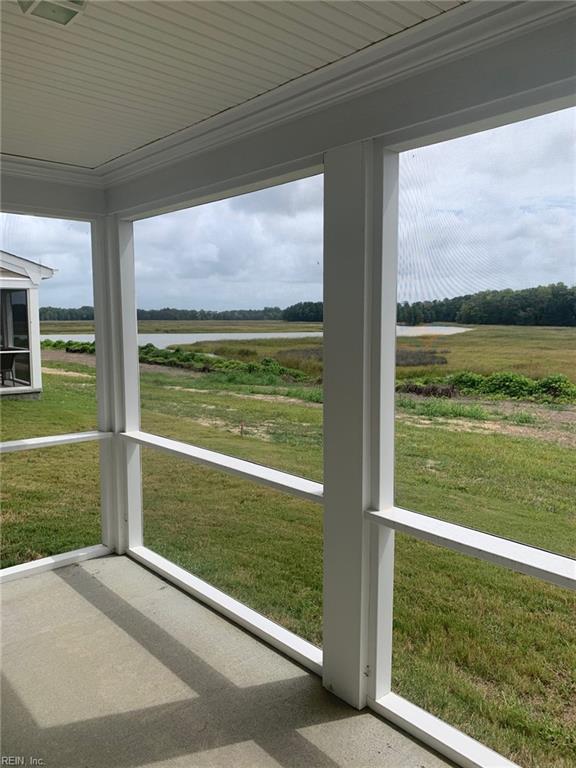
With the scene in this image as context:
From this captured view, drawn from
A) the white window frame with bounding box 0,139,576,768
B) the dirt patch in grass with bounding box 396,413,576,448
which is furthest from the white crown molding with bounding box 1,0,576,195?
the dirt patch in grass with bounding box 396,413,576,448

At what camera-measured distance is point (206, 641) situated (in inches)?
114

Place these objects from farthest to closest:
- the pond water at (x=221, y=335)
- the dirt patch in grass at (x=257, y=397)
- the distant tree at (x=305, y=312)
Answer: the dirt patch in grass at (x=257, y=397) → the distant tree at (x=305, y=312) → the pond water at (x=221, y=335)

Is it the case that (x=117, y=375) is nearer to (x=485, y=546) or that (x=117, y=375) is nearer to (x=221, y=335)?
(x=221, y=335)

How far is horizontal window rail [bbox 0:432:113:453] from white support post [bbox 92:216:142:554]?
0.34 feet

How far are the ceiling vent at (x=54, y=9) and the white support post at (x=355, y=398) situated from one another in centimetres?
104

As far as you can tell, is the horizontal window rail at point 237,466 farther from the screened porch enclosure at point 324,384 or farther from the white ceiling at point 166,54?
the white ceiling at point 166,54

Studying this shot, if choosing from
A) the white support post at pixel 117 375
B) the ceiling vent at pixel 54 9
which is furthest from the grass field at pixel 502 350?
the white support post at pixel 117 375

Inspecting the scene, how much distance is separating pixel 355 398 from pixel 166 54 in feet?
4.73

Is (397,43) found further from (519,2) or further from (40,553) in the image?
(40,553)

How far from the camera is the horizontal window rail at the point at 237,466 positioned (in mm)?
2631

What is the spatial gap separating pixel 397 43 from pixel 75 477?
11.3 ft

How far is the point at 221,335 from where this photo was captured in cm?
342

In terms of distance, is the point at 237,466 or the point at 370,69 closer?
the point at 370,69

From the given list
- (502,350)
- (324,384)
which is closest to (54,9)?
(324,384)
